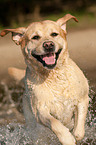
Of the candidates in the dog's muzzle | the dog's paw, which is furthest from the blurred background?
the dog's muzzle

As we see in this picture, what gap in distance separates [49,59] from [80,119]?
2.89ft

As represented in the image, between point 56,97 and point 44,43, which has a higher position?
point 44,43

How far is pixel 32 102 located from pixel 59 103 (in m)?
0.37

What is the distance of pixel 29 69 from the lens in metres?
4.07

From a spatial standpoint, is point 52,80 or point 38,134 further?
point 38,134

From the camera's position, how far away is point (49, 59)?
3.77 m

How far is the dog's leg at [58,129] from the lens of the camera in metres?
3.47

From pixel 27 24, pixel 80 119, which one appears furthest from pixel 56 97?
pixel 27 24

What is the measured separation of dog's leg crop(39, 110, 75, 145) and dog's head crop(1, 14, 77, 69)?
0.64 metres

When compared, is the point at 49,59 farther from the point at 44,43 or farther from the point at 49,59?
the point at 44,43

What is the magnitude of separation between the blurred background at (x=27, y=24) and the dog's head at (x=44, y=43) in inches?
54.6

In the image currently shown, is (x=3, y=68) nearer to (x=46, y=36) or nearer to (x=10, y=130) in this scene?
(x=10, y=130)

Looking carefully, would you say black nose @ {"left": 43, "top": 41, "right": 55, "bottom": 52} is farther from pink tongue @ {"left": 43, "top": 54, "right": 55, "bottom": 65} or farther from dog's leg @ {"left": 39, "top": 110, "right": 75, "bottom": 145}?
dog's leg @ {"left": 39, "top": 110, "right": 75, "bottom": 145}

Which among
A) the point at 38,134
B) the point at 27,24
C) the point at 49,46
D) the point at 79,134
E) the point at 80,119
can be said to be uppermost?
the point at 49,46
